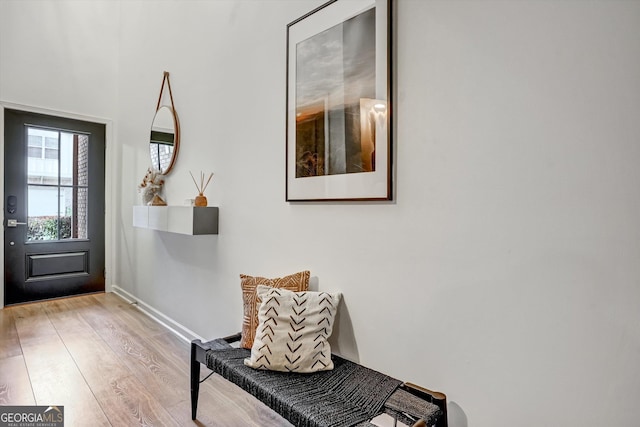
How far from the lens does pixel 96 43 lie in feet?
14.3

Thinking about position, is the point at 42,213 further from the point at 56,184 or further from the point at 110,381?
the point at 110,381

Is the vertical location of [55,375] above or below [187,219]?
below

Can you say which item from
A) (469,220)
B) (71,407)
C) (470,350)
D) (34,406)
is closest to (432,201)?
(469,220)

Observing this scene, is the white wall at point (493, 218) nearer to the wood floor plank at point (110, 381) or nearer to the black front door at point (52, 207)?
the wood floor plank at point (110, 381)

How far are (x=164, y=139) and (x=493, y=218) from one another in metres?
2.94

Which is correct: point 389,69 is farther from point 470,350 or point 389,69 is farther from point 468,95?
point 470,350

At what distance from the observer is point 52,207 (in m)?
4.05

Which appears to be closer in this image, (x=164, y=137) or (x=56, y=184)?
(x=164, y=137)

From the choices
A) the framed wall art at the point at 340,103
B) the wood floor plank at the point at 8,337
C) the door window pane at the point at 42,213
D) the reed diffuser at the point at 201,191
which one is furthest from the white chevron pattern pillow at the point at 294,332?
the door window pane at the point at 42,213

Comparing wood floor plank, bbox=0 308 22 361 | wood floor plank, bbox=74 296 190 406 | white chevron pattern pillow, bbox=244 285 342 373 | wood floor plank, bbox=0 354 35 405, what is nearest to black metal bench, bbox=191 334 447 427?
white chevron pattern pillow, bbox=244 285 342 373

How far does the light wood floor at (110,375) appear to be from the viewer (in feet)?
6.28

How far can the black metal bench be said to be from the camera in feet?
4.19

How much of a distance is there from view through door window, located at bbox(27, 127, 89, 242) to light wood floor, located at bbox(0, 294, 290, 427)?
Answer: 985 mm

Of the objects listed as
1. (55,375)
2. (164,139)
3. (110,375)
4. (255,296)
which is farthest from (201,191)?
(55,375)
